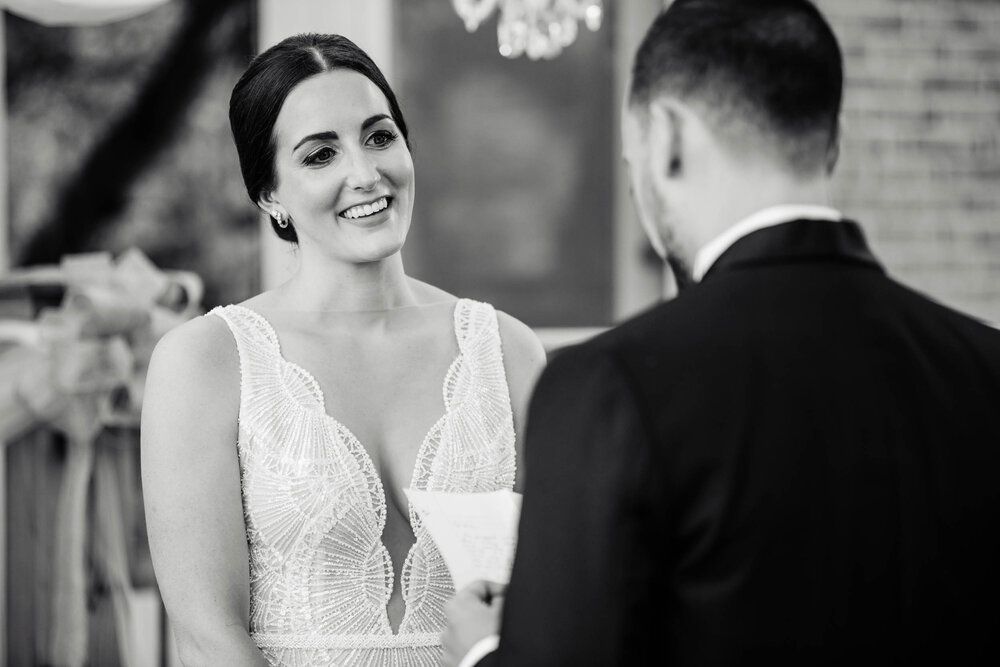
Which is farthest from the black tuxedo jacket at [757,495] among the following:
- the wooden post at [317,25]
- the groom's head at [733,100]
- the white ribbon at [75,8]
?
the wooden post at [317,25]

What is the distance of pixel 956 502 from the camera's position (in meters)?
1.23

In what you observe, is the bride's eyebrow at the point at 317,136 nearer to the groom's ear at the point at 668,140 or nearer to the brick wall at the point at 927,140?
the groom's ear at the point at 668,140

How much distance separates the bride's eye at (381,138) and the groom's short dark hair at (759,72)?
1164 millimetres

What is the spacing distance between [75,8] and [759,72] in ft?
5.91

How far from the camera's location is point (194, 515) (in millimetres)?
2170

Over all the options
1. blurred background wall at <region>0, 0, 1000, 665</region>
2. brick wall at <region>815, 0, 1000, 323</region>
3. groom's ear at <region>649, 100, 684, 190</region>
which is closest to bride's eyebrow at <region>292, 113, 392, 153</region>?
groom's ear at <region>649, 100, 684, 190</region>

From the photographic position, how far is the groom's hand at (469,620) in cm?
148

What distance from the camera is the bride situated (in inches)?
86.3

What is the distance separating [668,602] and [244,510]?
4.04 ft

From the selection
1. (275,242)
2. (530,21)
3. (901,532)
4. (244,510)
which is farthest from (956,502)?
Result: (275,242)

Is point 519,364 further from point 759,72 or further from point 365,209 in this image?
point 759,72

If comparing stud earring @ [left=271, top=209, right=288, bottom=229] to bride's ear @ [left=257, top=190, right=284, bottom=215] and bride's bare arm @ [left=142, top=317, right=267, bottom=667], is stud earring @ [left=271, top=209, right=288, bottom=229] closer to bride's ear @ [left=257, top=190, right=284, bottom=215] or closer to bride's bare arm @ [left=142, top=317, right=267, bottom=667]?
bride's ear @ [left=257, top=190, right=284, bottom=215]

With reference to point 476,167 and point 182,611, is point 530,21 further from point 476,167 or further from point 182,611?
point 182,611

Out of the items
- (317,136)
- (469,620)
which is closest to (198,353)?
(317,136)
